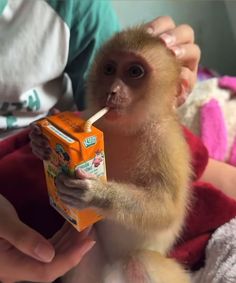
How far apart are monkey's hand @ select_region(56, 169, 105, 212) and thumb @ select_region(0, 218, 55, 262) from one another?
10cm

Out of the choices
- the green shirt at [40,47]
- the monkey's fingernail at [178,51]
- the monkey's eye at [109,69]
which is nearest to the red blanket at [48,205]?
the green shirt at [40,47]

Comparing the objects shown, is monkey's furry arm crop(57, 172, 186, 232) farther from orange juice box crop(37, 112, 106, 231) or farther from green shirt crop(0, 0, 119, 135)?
green shirt crop(0, 0, 119, 135)

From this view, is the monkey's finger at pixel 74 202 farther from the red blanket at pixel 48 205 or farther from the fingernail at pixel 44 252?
the red blanket at pixel 48 205

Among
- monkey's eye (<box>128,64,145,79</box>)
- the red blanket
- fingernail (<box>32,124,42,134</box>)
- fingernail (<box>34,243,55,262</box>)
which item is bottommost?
the red blanket

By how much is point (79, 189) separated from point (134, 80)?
23 cm

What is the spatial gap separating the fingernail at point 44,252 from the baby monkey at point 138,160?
0.10 m

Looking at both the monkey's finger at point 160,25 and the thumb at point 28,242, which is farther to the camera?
the monkey's finger at point 160,25

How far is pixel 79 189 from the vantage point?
2.24 feet

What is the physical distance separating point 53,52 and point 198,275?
1.96 ft

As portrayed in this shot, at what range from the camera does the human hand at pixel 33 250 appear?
750 millimetres

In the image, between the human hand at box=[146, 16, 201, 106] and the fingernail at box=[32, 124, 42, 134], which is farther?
the human hand at box=[146, 16, 201, 106]

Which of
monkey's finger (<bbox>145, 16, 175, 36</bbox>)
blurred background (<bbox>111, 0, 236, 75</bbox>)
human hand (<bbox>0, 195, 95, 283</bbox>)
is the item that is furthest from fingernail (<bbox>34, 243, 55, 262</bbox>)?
blurred background (<bbox>111, 0, 236, 75</bbox>)

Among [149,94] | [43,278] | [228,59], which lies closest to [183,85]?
[149,94]

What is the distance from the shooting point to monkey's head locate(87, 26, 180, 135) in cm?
79
